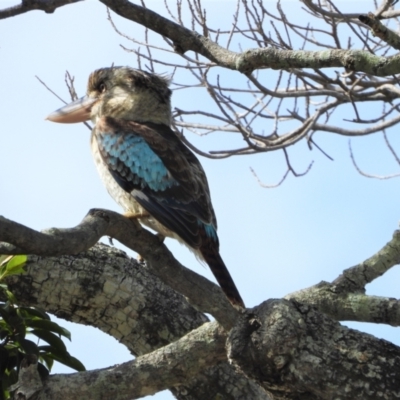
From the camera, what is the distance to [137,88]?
16.8 feet

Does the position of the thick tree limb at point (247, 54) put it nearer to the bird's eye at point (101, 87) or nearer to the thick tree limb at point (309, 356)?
the thick tree limb at point (309, 356)

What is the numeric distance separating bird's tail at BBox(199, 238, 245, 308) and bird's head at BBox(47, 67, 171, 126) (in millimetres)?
1268

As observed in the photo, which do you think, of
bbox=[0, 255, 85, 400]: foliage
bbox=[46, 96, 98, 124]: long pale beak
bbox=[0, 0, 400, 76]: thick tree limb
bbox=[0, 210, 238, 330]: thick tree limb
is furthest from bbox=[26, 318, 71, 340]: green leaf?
bbox=[46, 96, 98, 124]: long pale beak

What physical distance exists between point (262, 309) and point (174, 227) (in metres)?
1.20

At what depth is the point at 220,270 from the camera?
3.78 m

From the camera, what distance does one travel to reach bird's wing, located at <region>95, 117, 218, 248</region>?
4.08m

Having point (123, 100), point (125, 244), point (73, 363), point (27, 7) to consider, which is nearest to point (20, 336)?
point (73, 363)

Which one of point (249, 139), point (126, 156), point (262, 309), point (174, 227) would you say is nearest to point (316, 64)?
point (262, 309)

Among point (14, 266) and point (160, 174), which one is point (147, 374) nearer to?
point (14, 266)

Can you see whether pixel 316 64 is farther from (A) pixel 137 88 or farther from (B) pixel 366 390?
(A) pixel 137 88

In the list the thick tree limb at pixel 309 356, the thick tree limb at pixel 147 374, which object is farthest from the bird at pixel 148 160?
the thick tree limb at pixel 309 356

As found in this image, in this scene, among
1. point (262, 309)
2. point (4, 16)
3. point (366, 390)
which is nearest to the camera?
point (366, 390)

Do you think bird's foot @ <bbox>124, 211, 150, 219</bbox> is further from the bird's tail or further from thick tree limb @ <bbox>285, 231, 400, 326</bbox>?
thick tree limb @ <bbox>285, 231, 400, 326</bbox>

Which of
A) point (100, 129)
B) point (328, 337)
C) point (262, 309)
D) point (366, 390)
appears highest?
point (100, 129)
